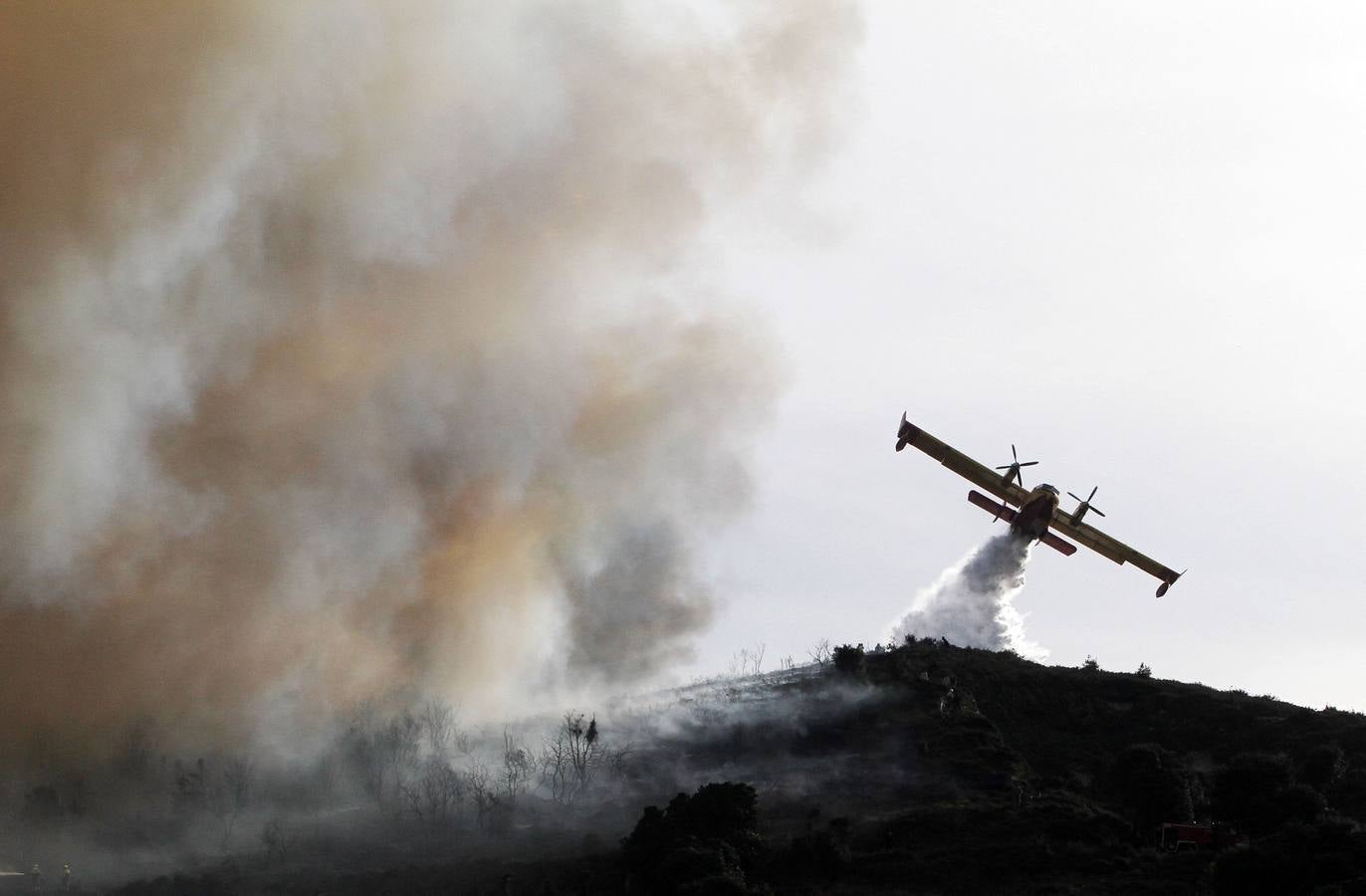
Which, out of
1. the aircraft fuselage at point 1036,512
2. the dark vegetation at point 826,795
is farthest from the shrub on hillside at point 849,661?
the aircraft fuselage at point 1036,512

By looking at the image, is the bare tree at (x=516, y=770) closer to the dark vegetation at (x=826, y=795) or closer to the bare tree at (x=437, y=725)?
the dark vegetation at (x=826, y=795)

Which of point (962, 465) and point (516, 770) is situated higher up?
point (962, 465)

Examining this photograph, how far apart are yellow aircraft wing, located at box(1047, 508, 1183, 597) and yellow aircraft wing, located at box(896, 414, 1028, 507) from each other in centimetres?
460

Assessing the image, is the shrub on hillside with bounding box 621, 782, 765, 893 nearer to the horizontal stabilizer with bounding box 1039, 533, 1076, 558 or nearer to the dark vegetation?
the dark vegetation

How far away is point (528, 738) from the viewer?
158625mm

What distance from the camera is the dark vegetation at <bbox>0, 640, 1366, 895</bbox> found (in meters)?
118

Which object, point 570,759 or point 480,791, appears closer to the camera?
point 480,791

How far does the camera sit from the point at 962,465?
15612cm

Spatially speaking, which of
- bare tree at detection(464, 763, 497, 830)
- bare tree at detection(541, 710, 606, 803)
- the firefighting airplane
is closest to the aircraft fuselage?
the firefighting airplane

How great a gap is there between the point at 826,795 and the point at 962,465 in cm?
3263

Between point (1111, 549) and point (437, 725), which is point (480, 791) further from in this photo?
point (1111, 549)

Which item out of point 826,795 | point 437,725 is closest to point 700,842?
point 826,795

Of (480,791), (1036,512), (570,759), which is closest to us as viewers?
(480,791)

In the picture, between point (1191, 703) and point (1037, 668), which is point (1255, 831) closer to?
point (1191, 703)
